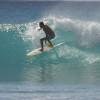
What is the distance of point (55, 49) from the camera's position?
7.34 m

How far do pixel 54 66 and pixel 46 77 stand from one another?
27cm

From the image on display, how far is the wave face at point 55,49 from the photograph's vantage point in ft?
23.7

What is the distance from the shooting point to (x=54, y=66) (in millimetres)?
7215

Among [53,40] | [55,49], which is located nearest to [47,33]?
[53,40]

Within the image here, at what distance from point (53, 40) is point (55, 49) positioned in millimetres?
147

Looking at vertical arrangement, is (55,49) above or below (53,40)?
below

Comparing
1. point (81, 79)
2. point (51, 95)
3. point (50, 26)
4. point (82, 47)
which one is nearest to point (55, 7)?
point (50, 26)

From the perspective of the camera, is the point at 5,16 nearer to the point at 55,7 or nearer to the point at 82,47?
the point at 55,7

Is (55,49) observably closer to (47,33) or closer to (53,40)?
(53,40)

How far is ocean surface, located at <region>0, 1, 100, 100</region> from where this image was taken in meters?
7.17

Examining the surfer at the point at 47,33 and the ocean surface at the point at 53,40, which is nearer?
the ocean surface at the point at 53,40

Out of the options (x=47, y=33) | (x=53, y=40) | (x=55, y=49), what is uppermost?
(x=47, y=33)

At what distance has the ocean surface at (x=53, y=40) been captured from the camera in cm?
717

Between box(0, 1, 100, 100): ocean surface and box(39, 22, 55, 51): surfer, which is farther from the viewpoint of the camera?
box(39, 22, 55, 51): surfer
